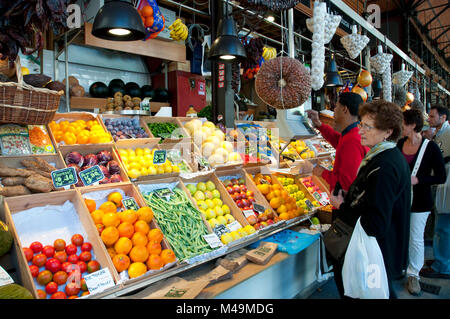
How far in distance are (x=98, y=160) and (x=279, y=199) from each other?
2.04 metres

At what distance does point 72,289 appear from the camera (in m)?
1.90

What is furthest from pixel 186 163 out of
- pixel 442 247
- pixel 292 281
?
pixel 442 247

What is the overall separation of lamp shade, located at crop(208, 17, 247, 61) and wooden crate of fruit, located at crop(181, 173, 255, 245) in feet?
4.24

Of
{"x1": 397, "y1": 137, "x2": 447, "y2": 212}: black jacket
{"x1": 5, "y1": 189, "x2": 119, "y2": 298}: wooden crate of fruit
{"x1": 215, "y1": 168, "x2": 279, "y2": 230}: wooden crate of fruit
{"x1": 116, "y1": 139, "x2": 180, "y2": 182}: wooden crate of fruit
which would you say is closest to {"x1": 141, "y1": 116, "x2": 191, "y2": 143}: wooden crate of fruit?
{"x1": 116, "y1": 139, "x2": 180, "y2": 182}: wooden crate of fruit

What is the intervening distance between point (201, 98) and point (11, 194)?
19.5 feet

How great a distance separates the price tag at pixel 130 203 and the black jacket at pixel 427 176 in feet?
10.4

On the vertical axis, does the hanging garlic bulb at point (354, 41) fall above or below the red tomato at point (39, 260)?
above

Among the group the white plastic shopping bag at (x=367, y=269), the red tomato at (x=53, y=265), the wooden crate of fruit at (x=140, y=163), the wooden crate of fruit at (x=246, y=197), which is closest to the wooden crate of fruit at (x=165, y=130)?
the wooden crate of fruit at (x=140, y=163)

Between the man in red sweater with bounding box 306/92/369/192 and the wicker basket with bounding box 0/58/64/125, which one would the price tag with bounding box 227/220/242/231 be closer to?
the man in red sweater with bounding box 306/92/369/192

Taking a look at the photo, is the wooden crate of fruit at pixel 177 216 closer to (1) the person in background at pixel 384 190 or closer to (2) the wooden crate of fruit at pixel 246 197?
(2) the wooden crate of fruit at pixel 246 197

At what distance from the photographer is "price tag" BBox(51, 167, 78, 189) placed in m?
2.27

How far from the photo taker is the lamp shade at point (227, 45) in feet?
10.2

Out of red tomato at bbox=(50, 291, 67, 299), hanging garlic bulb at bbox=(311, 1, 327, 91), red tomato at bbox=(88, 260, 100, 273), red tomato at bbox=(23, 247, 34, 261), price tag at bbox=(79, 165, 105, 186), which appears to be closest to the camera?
red tomato at bbox=(50, 291, 67, 299)
